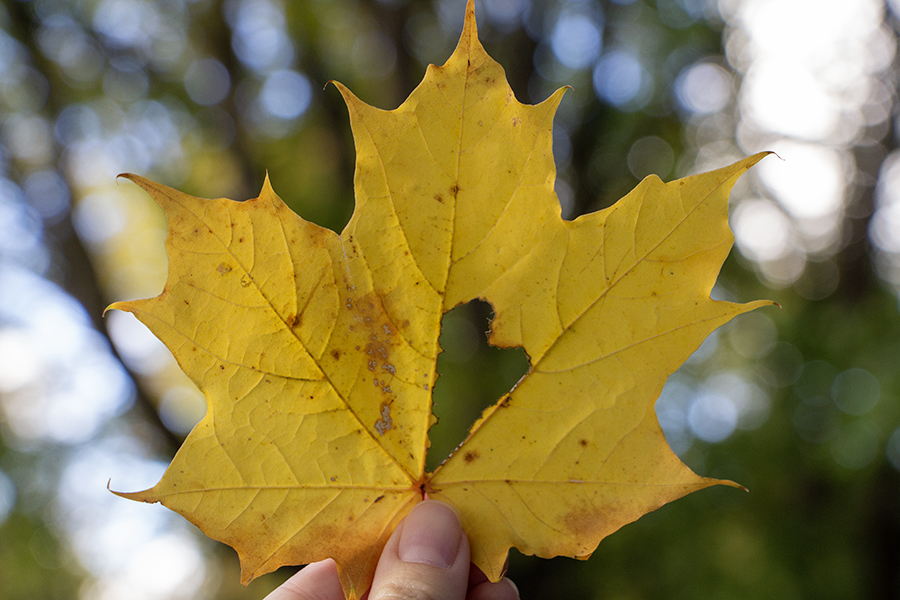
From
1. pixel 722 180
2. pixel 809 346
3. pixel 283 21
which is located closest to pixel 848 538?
pixel 809 346

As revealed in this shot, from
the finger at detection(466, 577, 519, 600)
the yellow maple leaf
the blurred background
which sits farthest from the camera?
the blurred background

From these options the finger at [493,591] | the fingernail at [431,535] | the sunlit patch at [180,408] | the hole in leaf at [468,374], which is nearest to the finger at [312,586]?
the finger at [493,591]

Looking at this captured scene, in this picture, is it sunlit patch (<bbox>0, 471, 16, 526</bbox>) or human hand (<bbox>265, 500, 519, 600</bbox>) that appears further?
sunlit patch (<bbox>0, 471, 16, 526</bbox>)

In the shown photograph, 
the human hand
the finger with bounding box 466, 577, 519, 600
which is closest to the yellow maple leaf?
the human hand

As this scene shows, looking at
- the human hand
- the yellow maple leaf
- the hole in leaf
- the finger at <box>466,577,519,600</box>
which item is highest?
the yellow maple leaf

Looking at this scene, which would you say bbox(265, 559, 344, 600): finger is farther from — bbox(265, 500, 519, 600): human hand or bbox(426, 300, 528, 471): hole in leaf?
bbox(426, 300, 528, 471): hole in leaf

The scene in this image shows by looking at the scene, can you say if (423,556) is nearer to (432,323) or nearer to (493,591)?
(432,323)

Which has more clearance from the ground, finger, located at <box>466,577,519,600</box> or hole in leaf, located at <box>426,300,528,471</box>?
finger, located at <box>466,577,519,600</box>
